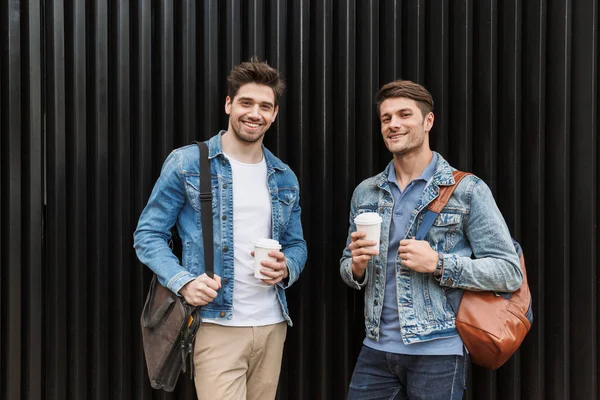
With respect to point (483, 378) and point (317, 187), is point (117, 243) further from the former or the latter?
point (483, 378)

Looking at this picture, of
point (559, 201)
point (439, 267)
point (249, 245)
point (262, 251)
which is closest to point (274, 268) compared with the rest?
point (262, 251)

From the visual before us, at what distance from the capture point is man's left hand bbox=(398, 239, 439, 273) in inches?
87.6

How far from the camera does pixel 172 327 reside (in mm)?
2320

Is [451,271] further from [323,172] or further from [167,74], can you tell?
[167,74]

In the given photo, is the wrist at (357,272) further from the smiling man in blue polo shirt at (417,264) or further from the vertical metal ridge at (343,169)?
the vertical metal ridge at (343,169)

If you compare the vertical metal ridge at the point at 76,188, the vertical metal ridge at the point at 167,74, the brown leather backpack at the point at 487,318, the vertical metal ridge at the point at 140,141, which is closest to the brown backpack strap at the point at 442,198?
the brown leather backpack at the point at 487,318

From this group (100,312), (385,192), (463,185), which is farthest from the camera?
(100,312)

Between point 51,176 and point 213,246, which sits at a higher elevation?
point 51,176

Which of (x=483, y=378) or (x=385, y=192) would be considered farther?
(x=483, y=378)

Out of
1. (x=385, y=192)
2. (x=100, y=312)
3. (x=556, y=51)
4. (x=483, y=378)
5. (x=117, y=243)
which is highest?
(x=556, y=51)

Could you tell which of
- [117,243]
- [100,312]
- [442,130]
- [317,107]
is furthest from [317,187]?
[100,312]

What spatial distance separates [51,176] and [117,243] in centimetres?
63

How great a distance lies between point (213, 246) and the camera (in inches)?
94.8

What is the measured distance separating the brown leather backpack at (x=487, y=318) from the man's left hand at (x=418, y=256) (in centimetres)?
14
